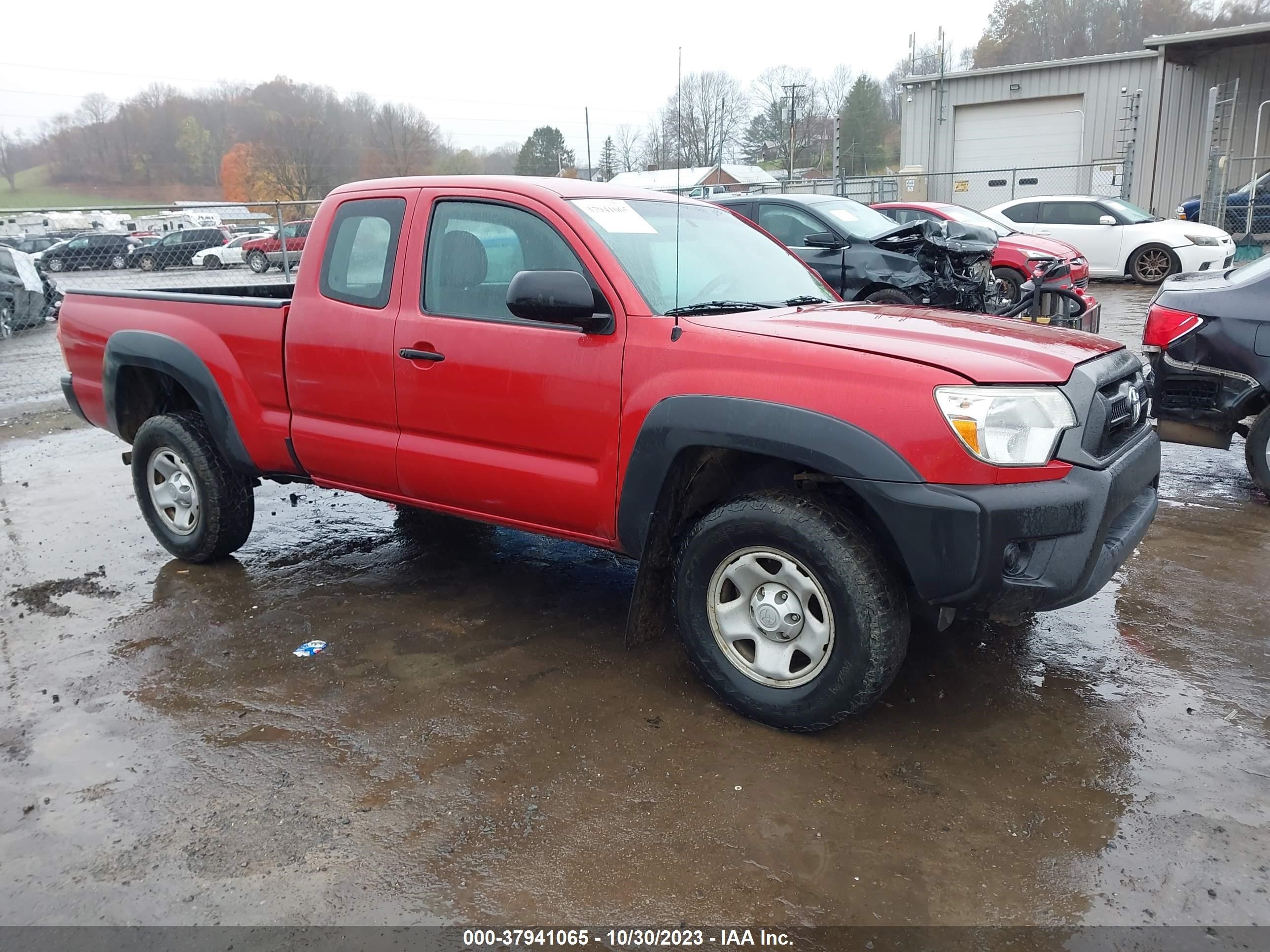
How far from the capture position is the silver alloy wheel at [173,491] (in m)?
5.04

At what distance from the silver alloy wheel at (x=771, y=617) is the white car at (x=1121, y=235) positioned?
1457 centimetres

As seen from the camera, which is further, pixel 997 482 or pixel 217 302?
pixel 217 302

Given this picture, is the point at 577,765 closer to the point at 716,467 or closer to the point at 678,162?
the point at 716,467

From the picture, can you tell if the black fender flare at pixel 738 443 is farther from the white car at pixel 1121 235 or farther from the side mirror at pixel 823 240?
the white car at pixel 1121 235

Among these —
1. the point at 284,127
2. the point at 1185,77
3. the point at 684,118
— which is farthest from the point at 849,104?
the point at 684,118

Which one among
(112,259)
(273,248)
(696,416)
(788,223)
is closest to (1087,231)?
(788,223)

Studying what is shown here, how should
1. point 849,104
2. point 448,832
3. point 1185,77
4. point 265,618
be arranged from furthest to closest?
point 849,104 < point 1185,77 < point 265,618 < point 448,832

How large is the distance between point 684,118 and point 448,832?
111 inches

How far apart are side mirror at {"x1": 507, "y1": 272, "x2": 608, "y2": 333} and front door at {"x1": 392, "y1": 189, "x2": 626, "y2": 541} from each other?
0.38ft

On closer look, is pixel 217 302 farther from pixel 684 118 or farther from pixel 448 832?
pixel 448 832

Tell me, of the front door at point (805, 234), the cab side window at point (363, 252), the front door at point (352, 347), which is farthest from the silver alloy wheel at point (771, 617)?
the front door at point (805, 234)

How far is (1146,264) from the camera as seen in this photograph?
53.8 ft

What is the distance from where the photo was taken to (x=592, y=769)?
3.16 m

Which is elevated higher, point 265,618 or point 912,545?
point 912,545
